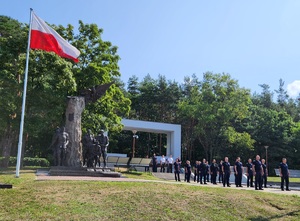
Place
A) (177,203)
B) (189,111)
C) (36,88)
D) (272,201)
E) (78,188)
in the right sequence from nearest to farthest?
(177,203), (78,188), (272,201), (36,88), (189,111)

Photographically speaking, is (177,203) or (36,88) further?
(36,88)

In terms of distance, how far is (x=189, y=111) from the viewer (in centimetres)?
3959

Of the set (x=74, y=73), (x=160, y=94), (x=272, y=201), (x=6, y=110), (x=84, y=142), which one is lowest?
(x=272, y=201)

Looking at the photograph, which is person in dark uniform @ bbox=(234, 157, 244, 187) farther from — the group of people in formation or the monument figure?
the monument figure

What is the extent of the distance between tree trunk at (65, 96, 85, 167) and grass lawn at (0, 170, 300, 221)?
18.7ft

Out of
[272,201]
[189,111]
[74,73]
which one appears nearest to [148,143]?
[189,111]

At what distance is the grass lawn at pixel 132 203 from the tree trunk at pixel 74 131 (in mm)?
5697

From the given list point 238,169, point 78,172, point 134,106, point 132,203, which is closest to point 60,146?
point 78,172

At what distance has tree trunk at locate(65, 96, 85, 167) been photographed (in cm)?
1736

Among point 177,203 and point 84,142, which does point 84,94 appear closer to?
point 84,142

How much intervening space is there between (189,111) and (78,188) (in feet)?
97.9

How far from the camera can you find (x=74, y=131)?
17.7 m

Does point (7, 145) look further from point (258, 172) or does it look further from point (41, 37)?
point (258, 172)

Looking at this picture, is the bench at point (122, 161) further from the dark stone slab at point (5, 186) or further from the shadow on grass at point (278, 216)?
the shadow on grass at point (278, 216)
